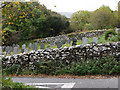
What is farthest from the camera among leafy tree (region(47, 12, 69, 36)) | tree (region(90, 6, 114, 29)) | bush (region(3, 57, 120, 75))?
leafy tree (region(47, 12, 69, 36))

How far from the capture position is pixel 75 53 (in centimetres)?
951

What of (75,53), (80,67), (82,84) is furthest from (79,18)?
(82,84)

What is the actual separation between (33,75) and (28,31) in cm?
1476

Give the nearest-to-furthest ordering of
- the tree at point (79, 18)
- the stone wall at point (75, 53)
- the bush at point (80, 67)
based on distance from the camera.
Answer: the bush at point (80, 67) < the stone wall at point (75, 53) < the tree at point (79, 18)

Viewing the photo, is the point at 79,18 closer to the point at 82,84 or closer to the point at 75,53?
the point at 75,53

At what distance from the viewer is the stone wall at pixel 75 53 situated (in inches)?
361

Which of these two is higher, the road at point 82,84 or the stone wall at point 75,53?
the stone wall at point 75,53

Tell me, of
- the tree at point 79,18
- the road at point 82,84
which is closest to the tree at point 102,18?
the tree at point 79,18

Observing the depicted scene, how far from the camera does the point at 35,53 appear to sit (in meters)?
10.1

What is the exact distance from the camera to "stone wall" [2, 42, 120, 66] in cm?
917

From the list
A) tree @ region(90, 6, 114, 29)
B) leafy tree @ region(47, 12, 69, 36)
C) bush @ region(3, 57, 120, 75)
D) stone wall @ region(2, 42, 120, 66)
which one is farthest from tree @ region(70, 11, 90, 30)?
bush @ region(3, 57, 120, 75)

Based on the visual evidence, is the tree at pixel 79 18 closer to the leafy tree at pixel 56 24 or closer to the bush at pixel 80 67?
the leafy tree at pixel 56 24

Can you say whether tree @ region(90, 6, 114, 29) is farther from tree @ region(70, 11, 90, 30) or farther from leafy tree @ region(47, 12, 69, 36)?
leafy tree @ region(47, 12, 69, 36)

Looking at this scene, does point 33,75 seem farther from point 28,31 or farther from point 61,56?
point 28,31
